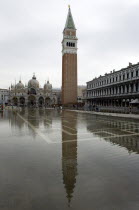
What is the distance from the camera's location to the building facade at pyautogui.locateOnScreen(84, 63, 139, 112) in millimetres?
48531

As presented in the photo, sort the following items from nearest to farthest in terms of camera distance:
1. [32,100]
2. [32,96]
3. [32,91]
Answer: [32,96] < [32,91] < [32,100]

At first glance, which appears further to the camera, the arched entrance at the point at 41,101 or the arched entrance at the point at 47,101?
the arched entrance at the point at 47,101

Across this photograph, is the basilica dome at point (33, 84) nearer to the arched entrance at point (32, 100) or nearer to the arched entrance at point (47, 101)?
the arched entrance at point (32, 100)

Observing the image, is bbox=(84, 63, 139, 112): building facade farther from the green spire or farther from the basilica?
the basilica

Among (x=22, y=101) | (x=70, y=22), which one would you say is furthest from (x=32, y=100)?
(x=70, y=22)

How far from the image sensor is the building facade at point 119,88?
159ft

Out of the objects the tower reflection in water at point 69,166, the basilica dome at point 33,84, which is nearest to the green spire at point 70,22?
the basilica dome at point 33,84

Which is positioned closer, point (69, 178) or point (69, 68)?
point (69, 178)

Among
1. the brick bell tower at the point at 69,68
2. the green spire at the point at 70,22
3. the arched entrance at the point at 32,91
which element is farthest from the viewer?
the arched entrance at the point at 32,91

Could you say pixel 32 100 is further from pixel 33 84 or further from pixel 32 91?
pixel 33 84

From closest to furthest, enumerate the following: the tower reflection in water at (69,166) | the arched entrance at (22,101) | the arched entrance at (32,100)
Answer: the tower reflection in water at (69,166) < the arched entrance at (22,101) < the arched entrance at (32,100)

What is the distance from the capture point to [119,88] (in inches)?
2243

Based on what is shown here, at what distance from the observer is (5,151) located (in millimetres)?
9086

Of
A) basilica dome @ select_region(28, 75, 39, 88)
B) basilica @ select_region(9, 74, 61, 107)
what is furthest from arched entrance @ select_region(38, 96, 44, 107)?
basilica dome @ select_region(28, 75, 39, 88)
